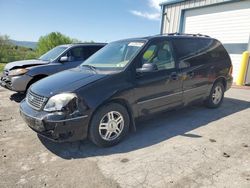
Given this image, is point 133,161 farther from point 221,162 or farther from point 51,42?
point 51,42

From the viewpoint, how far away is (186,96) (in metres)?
4.95

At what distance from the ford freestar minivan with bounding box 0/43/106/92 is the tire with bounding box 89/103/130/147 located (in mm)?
3848

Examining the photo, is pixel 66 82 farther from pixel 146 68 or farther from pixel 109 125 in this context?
pixel 146 68

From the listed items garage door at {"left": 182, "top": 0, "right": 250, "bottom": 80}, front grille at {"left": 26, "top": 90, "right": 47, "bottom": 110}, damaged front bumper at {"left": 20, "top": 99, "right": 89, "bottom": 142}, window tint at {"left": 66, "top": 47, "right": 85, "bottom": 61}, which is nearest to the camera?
damaged front bumper at {"left": 20, "top": 99, "right": 89, "bottom": 142}

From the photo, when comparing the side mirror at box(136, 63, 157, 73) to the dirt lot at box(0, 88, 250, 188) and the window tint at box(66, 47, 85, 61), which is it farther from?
the window tint at box(66, 47, 85, 61)

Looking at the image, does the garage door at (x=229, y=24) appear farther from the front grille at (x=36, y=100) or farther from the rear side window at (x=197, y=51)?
the front grille at (x=36, y=100)

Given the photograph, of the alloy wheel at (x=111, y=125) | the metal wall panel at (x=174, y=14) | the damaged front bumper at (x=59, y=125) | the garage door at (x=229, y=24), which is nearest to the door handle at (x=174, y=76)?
the alloy wheel at (x=111, y=125)

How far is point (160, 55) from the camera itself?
4520mm

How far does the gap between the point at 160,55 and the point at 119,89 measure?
4.21 ft

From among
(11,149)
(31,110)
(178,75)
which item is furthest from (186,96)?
(11,149)

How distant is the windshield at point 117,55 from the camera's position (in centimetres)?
420

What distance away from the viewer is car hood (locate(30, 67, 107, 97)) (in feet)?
11.6

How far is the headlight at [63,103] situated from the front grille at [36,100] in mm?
167

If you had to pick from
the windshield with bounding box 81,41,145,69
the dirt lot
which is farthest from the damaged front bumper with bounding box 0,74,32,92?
the windshield with bounding box 81,41,145,69
